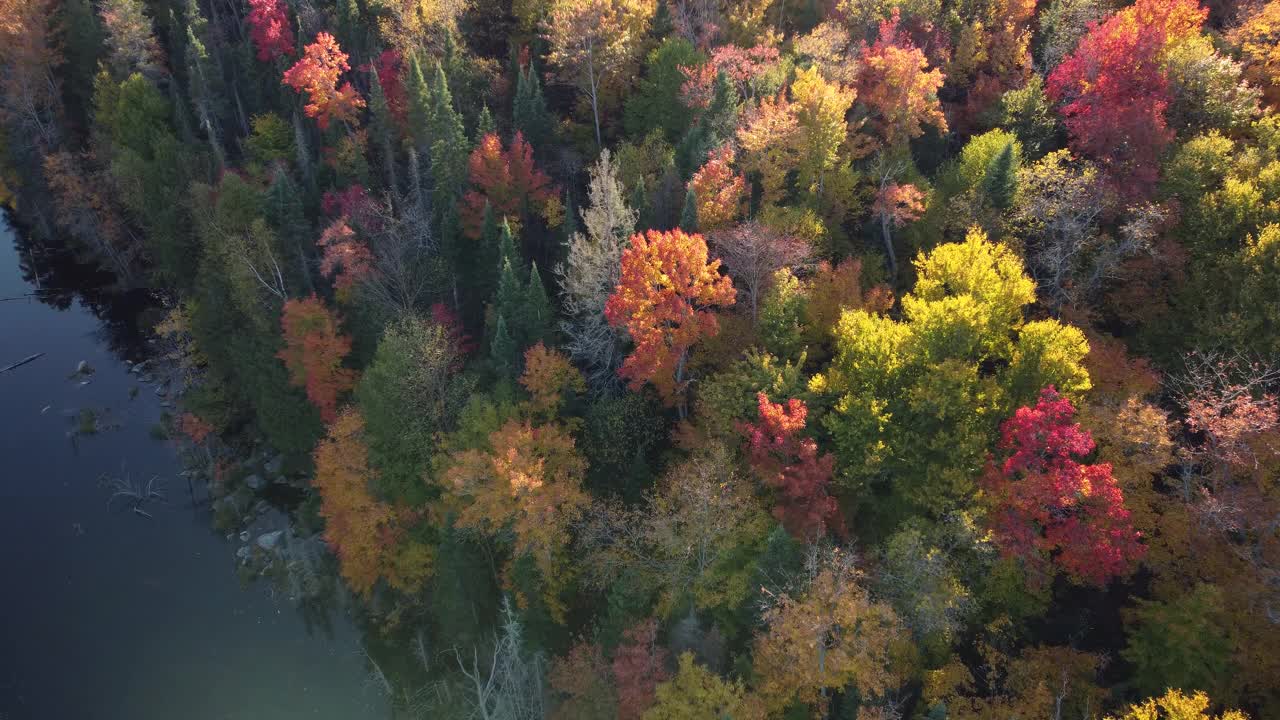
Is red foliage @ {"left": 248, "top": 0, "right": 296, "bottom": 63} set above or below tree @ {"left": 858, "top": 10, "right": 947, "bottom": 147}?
above

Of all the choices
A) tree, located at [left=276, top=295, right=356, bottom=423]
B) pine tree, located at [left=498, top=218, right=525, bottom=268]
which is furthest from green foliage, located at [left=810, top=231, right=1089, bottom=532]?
tree, located at [left=276, top=295, right=356, bottom=423]

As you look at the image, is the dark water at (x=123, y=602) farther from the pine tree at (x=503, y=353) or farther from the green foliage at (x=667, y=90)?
the green foliage at (x=667, y=90)

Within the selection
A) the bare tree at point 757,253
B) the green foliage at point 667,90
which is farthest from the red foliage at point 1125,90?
the green foliage at point 667,90

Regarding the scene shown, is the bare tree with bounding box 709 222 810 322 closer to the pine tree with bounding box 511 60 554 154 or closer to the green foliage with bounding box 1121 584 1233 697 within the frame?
the pine tree with bounding box 511 60 554 154

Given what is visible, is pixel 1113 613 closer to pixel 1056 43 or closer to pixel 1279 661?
pixel 1279 661

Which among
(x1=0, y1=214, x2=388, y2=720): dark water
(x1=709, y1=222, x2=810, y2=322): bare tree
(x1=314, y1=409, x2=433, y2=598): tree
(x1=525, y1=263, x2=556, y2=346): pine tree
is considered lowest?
(x1=0, y1=214, x2=388, y2=720): dark water

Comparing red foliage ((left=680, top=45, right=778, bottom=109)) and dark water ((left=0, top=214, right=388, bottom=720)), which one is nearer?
dark water ((left=0, top=214, right=388, bottom=720))

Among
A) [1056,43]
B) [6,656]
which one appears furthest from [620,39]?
[6,656]

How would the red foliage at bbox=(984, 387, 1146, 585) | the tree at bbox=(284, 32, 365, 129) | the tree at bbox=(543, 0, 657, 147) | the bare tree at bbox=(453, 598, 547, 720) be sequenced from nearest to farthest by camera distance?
the red foliage at bbox=(984, 387, 1146, 585) < the bare tree at bbox=(453, 598, 547, 720) < the tree at bbox=(543, 0, 657, 147) < the tree at bbox=(284, 32, 365, 129)
